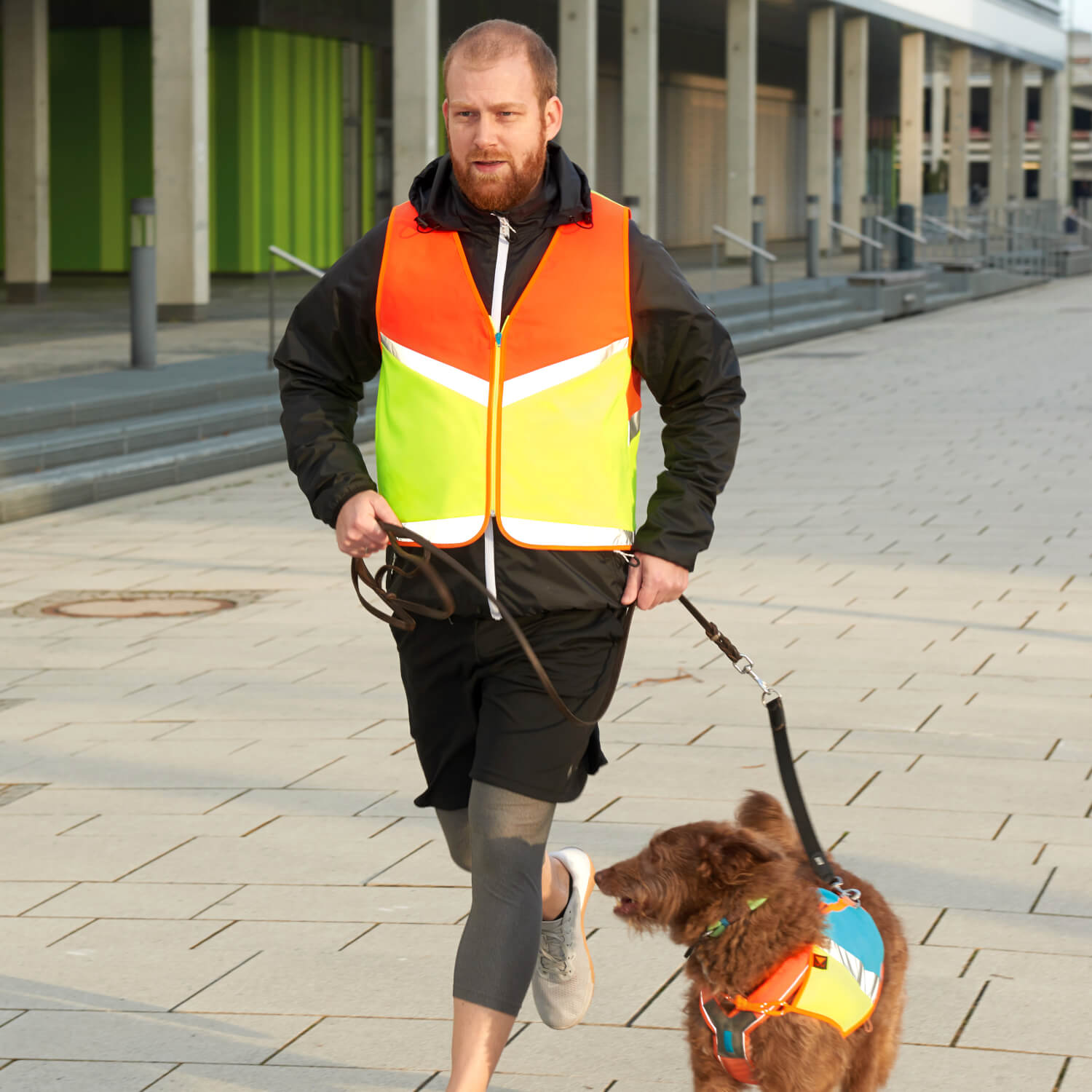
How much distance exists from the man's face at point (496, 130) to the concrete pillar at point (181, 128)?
17867 millimetres

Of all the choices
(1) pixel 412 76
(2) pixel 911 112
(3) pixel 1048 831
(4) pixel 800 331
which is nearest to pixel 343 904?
(3) pixel 1048 831

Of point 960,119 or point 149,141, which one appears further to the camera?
point 960,119

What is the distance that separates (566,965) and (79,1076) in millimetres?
941

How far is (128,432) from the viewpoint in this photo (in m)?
13.3

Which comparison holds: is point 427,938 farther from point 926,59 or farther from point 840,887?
point 926,59

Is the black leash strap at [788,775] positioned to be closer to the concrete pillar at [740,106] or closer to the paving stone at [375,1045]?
the paving stone at [375,1045]

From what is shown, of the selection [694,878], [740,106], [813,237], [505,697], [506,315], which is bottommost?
[694,878]

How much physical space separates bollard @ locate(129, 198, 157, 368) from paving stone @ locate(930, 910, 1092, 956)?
12173 mm

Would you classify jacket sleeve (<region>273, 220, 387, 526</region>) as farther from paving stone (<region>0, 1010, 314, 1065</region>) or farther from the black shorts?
paving stone (<region>0, 1010, 314, 1065</region>)

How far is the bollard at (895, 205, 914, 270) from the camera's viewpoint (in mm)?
33250

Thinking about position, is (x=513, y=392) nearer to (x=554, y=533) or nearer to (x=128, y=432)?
(x=554, y=533)

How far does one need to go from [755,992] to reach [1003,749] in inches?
129

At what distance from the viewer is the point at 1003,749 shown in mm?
6098

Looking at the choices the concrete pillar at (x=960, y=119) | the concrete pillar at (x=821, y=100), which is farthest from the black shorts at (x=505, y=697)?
the concrete pillar at (x=960, y=119)
